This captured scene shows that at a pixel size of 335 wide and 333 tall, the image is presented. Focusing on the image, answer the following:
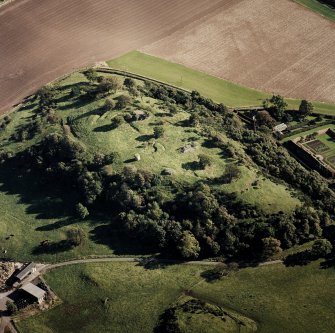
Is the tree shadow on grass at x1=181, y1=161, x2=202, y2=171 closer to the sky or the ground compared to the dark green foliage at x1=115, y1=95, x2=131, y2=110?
closer to the ground

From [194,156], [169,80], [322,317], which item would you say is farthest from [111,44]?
[322,317]

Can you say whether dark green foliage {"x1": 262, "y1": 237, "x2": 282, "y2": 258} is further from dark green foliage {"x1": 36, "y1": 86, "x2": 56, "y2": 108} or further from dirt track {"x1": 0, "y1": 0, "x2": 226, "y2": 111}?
dirt track {"x1": 0, "y1": 0, "x2": 226, "y2": 111}

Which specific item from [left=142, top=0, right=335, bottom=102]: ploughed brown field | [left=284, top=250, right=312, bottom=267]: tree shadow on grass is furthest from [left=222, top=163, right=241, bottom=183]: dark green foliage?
[left=142, top=0, right=335, bottom=102]: ploughed brown field

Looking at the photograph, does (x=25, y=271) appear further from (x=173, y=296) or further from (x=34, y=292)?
(x=173, y=296)

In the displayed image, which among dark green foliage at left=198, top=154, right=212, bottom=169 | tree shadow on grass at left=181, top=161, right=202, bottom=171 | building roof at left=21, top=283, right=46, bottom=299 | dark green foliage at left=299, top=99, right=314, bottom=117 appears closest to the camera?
building roof at left=21, top=283, right=46, bottom=299

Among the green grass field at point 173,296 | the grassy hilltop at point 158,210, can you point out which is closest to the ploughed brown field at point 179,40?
the grassy hilltop at point 158,210

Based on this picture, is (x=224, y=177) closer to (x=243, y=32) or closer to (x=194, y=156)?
(x=194, y=156)

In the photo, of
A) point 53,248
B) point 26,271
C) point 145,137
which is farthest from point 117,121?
point 26,271
